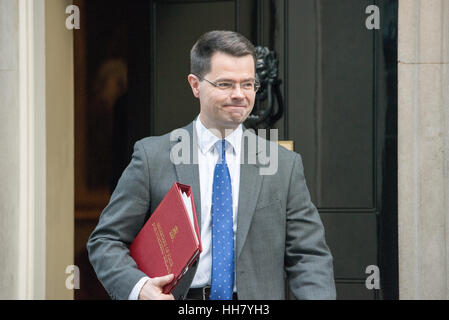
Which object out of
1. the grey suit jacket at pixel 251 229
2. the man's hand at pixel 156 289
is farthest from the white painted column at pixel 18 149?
the man's hand at pixel 156 289

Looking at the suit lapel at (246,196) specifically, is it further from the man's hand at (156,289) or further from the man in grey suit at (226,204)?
the man's hand at (156,289)

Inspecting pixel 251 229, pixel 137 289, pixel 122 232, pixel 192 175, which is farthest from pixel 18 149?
pixel 251 229

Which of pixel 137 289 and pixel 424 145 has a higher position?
pixel 424 145

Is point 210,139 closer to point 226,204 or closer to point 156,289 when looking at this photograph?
point 226,204

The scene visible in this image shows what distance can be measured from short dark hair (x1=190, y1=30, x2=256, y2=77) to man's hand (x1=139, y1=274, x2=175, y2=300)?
2.63ft

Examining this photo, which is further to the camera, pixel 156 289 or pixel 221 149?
pixel 221 149

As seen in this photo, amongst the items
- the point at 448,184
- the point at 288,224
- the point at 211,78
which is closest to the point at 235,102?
the point at 211,78

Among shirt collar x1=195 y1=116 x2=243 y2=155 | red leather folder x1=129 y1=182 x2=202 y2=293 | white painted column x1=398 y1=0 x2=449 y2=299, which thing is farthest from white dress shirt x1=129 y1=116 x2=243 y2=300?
white painted column x1=398 y1=0 x2=449 y2=299

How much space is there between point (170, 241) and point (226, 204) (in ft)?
1.01

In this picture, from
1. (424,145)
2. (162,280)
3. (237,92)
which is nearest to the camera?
(162,280)

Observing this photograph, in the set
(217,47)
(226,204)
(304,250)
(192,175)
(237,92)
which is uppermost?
(217,47)

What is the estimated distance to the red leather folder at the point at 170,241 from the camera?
5.81ft

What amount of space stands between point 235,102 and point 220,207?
408mm

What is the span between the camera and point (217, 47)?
205cm
